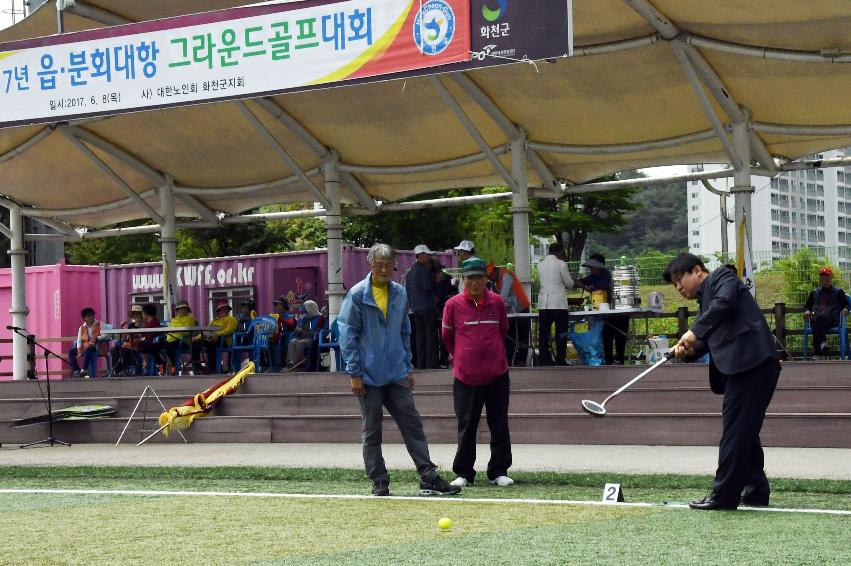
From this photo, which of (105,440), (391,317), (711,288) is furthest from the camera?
(105,440)

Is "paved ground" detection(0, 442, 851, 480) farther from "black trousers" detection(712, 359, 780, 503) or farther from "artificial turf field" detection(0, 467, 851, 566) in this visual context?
"black trousers" detection(712, 359, 780, 503)

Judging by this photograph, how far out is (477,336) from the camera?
10.1 m

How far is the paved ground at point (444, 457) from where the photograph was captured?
10672mm

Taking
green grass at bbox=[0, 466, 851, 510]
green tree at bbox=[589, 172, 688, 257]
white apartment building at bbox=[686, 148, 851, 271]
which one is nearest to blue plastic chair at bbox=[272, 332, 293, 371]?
green grass at bbox=[0, 466, 851, 510]

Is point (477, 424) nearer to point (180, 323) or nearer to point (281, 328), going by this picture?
point (281, 328)

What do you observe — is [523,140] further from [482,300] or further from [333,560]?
[333,560]

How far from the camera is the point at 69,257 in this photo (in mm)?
57656

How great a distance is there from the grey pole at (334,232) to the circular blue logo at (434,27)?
7.46 meters

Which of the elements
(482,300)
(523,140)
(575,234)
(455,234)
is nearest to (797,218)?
(575,234)

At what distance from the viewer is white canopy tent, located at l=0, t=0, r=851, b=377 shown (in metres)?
14.5

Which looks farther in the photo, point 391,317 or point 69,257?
point 69,257

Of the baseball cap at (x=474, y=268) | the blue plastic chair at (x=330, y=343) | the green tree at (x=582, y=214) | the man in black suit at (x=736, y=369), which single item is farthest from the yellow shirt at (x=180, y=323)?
the green tree at (x=582, y=214)

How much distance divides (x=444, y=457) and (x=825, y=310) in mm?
6184

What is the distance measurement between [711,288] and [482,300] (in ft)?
8.42
